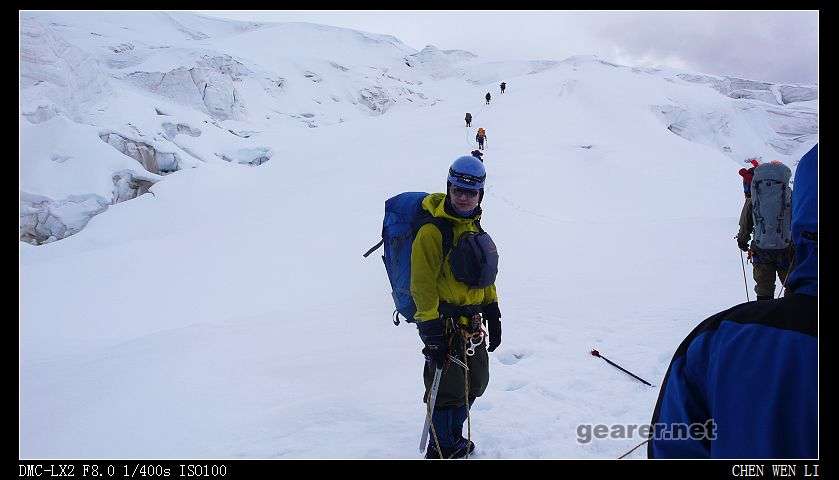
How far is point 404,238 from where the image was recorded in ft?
9.85

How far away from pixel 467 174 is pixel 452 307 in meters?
0.97

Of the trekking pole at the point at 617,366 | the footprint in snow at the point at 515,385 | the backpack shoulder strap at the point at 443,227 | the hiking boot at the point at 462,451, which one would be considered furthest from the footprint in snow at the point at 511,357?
the backpack shoulder strap at the point at 443,227

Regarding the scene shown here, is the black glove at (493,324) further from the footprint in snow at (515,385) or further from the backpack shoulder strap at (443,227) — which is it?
the footprint in snow at (515,385)

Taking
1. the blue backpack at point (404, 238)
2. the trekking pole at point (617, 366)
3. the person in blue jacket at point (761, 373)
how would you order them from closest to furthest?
the person in blue jacket at point (761, 373) < the blue backpack at point (404, 238) < the trekking pole at point (617, 366)

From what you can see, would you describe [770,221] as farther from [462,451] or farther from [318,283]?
[318,283]

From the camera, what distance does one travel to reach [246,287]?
7676 millimetres

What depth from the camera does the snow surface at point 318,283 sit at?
379cm

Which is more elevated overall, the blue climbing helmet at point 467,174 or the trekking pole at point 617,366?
the blue climbing helmet at point 467,174

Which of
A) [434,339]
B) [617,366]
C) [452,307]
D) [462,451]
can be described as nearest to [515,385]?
[617,366]

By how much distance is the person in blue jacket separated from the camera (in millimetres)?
1038

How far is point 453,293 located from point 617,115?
31.7m

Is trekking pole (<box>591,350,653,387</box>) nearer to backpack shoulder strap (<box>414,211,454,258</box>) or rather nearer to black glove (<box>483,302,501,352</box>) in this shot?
black glove (<box>483,302,501,352</box>)

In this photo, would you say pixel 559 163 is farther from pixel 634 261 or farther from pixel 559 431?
pixel 559 431

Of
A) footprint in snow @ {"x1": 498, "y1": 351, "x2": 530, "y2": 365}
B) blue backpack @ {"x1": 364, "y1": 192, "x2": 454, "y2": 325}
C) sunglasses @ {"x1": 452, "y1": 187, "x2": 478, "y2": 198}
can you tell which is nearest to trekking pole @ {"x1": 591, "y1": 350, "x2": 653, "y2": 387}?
footprint in snow @ {"x1": 498, "y1": 351, "x2": 530, "y2": 365}
